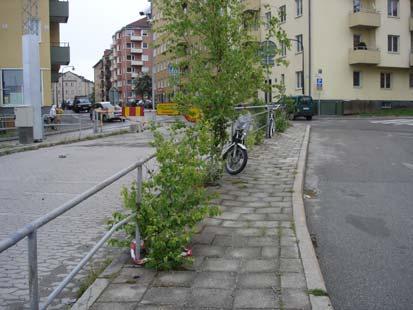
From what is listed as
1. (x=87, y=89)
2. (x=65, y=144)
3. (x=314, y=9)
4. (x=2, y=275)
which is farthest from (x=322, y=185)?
(x=87, y=89)

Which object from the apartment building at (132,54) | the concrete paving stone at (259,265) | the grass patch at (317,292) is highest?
the apartment building at (132,54)

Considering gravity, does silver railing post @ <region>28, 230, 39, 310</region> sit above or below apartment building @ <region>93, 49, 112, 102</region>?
below

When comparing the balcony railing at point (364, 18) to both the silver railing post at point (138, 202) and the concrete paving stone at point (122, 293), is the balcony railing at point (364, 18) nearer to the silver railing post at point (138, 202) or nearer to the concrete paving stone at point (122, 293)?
the silver railing post at point (138, 202)

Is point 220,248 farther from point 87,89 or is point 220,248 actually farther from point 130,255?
point 87,89

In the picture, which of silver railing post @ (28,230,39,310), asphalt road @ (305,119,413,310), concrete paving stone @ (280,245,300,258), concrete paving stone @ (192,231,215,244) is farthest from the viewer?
concrete paving stone @ (192,231,215,244)

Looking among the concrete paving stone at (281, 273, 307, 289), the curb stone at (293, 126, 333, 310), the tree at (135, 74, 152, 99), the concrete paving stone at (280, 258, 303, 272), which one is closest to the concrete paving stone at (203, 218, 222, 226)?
the curb stone at (293, 126, 333, 310)

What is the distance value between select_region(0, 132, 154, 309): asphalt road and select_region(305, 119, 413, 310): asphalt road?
2200mm

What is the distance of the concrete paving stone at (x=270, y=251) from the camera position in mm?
5465

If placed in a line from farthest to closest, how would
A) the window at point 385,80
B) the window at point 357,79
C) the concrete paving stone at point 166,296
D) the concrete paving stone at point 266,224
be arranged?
the window at point 385,80, the window at point 357,79, the concrete paving stone at point 266,224, the concrete paving stone at point 166,296

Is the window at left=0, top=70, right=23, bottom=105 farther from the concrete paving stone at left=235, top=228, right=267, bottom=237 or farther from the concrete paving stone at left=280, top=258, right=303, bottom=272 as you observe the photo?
the concrete paving stone at left=280, top=258, right=303, bottom=272

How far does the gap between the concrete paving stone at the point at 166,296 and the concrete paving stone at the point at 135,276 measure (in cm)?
24

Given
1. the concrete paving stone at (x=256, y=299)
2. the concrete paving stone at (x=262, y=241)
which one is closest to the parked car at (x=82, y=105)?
the concrete paving stone at (x=262, y=241)

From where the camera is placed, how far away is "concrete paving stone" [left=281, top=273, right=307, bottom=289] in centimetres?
458

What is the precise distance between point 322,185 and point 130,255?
5.39 metres
